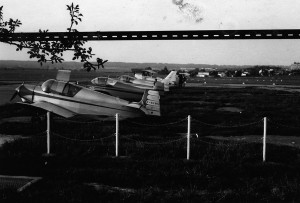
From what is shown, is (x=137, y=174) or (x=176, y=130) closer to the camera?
(x=137, y=174)

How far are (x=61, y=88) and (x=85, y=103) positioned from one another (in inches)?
49.5

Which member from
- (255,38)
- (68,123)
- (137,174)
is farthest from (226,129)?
(255,38)

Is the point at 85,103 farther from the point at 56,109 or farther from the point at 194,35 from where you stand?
the point at 194,35

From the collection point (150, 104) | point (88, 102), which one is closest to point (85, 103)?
point (88, 102)

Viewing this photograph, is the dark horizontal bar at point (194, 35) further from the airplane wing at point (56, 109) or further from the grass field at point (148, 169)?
the airplane wing at point (56, 109)

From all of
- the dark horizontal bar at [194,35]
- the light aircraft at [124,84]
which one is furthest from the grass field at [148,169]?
the light aircraft at [124,84]

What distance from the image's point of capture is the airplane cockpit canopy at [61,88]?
1479 cm

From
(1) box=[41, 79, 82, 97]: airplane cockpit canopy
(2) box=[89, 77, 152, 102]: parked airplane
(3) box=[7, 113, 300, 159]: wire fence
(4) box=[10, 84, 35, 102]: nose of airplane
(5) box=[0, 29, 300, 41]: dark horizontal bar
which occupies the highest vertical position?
(5) box=[0, 29, 300, 41]: dark horizontal bar

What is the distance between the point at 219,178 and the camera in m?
7.59

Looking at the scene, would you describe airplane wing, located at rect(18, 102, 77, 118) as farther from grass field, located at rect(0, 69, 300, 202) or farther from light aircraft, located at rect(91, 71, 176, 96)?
light aircraft, located at rect(91, 71, 176, 96)

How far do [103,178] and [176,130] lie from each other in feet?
22.5

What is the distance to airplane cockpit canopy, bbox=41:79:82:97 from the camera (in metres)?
14.8

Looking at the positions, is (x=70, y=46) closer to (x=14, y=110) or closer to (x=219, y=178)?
(x=219, y=178)

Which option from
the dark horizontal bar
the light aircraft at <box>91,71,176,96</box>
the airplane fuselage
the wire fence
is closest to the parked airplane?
the light aircraft at <box>91,71,176,96</box>
